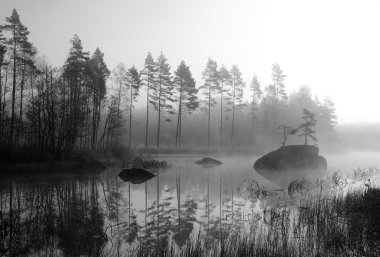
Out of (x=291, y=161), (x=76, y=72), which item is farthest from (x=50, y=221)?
(x=76, y=72)

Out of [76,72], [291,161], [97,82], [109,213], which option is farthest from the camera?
[97,82]

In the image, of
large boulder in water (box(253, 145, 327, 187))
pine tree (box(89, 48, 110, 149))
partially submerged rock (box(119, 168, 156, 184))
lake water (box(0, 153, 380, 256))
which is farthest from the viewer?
pine tree (box(89, 48, 110, 149))

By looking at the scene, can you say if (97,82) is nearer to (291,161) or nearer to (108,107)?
A: (108,107)

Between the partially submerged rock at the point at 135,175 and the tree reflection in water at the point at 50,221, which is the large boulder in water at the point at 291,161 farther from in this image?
the tree reflection in water at the point at 50,221

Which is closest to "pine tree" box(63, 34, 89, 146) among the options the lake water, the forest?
the forest

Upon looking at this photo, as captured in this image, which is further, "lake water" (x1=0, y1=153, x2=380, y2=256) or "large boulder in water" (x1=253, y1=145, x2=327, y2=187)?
"large boulder in water" (x1=253, y1=145, x2=327, y2=187)

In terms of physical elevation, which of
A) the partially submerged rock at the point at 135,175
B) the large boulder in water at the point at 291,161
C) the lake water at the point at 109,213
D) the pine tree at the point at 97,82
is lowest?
the lake water at the point at 109,213

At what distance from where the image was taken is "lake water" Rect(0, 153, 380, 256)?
305 inches


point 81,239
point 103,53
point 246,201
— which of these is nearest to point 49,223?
point 81,239

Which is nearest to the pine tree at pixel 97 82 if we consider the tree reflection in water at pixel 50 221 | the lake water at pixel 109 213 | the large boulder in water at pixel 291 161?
the large boulder in water at pixel 291 161

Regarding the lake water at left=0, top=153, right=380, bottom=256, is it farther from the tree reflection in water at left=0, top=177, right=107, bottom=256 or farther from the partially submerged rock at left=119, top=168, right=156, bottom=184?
the partially submerged rock at left=119, top=168, right=156, bottom=184

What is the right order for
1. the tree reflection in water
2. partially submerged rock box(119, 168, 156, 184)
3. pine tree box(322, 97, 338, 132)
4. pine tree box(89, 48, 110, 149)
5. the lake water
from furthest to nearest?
pine tree box(322, 97, 338, 132) < pine tree box(89, 48, 110, 149) < partially submerged rock box(119, 168, 156, 184) < the lake water < the tree reflection in water

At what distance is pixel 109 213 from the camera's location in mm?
11508

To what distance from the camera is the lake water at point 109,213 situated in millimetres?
7742
